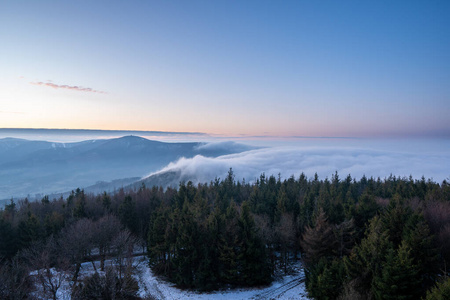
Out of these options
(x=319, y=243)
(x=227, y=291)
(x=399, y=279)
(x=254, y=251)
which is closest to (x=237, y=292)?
(x=227, y=291)

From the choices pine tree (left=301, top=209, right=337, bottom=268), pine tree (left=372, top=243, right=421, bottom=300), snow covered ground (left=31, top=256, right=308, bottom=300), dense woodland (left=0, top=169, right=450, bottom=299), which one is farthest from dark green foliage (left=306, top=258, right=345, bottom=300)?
pine tree (left=301, top=209, right=337, bottom=268)

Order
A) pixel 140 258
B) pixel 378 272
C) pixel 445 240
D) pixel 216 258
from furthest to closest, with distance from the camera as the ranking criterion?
pixel 140 258, pixel 216 258, pixel 445 240, pixel 378 272

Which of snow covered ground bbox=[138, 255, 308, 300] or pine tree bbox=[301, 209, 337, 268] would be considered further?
pine tree bbox=[301, 209, 337, 268]

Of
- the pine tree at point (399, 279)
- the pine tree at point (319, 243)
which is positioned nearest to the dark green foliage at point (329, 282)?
the pine tree at point (399, 279)

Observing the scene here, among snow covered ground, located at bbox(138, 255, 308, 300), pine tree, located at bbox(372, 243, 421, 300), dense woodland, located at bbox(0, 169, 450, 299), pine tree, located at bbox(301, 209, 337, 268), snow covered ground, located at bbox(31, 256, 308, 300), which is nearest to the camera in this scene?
pine tree, located at bbox(372, 243, 421, 300)

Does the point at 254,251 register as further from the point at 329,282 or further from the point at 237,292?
the point at 329,282

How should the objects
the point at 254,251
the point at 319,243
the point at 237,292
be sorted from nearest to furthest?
the point at 237,292 < the point at 319,243 < the point at 254,251

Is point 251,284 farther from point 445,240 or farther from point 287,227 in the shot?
point 445,240

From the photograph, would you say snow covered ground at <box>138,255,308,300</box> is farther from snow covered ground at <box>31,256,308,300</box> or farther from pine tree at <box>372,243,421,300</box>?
pine tree at <box>372,243,421,300</box>

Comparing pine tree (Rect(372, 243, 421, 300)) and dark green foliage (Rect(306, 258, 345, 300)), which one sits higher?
pine tree (Rect(372, 243, 421, 300))

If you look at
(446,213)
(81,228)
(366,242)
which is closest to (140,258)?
(81,228)

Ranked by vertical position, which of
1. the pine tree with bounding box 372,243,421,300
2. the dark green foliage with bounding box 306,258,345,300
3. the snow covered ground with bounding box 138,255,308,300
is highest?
the pine tree with bounding box 372,243,421,300
